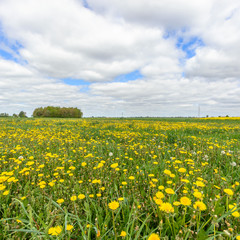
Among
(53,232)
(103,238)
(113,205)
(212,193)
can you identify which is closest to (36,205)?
(53,232)

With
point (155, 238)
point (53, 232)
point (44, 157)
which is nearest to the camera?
point (155, 238)

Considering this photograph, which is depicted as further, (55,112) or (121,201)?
(55,112)

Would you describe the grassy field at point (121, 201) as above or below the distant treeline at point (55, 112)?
below

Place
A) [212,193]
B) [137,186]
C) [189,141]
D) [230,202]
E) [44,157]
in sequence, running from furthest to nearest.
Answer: [189,141]
[44,157]
[137,186]
[212,193]
[230,202]

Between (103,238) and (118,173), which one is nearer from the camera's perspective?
(103,238)

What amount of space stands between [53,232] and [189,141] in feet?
19.3

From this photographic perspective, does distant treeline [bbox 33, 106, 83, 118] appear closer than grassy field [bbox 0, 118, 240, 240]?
No

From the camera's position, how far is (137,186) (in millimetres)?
2553

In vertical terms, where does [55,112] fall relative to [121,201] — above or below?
above

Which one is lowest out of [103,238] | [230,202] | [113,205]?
[103,238]

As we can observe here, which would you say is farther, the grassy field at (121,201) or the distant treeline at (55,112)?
the distant treeline at (55,112)

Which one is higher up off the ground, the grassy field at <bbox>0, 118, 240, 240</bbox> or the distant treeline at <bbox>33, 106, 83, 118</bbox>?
the distant treeline at <bbox>33, 106, 83, 118</bbox>

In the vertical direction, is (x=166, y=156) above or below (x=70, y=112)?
below

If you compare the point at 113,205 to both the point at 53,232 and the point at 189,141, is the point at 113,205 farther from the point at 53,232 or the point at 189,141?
the point at 189,141
